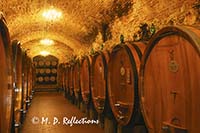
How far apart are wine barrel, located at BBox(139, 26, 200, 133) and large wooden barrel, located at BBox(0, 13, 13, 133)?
3.57 ft

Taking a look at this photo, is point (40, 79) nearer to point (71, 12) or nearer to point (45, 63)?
point (45, 63)

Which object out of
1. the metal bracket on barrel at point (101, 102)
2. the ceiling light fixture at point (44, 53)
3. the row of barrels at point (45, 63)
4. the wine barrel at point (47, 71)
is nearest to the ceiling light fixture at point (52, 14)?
the metal bracket on barrel at point (101, 102)

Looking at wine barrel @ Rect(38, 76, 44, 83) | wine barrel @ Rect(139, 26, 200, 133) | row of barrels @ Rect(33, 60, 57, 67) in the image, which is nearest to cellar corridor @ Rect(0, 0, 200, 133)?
wine barrel @ Rect(139, 26, 200, 133)

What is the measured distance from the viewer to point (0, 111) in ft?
6.93

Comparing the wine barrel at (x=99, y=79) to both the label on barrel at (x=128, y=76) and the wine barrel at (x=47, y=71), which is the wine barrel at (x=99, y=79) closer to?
the label on barrel at (x=128, y=76)

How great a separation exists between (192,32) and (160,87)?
60 cm

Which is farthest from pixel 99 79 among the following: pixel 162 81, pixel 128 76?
pixel 162 81

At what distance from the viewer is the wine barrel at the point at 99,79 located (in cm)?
404

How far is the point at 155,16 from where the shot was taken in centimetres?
402

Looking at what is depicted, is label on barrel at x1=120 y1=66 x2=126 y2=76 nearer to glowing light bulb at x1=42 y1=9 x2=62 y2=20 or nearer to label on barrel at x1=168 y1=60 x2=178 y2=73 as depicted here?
label on barrel at x1=168 y1=60 x2=178 y2=73

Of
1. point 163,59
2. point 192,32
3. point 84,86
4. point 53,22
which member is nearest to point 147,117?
point 163,59

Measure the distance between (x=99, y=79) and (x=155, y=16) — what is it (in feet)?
4.31

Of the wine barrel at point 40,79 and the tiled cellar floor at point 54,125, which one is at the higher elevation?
the wine barrel at point 40,79

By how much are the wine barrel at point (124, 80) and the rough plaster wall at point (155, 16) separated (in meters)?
0.56
